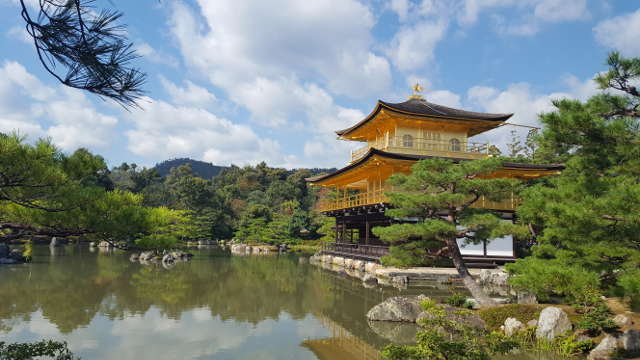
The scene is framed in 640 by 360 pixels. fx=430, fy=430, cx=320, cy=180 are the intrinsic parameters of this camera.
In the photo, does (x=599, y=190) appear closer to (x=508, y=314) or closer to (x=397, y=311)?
(x=508, y=314)

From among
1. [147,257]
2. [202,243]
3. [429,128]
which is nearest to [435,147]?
[429,128]

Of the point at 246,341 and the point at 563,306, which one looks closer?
the point at 246,341

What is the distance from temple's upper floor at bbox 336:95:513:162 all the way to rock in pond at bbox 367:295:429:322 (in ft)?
36.7

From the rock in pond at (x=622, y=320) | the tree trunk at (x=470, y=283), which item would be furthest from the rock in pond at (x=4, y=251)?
the rock in pond at (x=622, y=320)

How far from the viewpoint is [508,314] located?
27.0 feet

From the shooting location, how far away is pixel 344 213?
23.0 metres

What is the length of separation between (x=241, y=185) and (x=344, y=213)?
4082cm

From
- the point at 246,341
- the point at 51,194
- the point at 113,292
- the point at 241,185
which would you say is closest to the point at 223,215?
the point at 241,185

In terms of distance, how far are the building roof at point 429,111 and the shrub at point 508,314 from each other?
1234cm

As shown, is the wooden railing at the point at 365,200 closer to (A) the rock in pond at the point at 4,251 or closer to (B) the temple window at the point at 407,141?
(B) the temple window at the point at 407,141

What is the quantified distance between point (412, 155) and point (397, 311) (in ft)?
34.0

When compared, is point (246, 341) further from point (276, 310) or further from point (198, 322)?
point (276, 310)

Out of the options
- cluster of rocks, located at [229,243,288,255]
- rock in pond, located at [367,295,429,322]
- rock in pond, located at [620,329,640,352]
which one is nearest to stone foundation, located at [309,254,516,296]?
rock in pond, located at [367,295,429,322]

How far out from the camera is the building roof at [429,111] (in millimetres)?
19562
